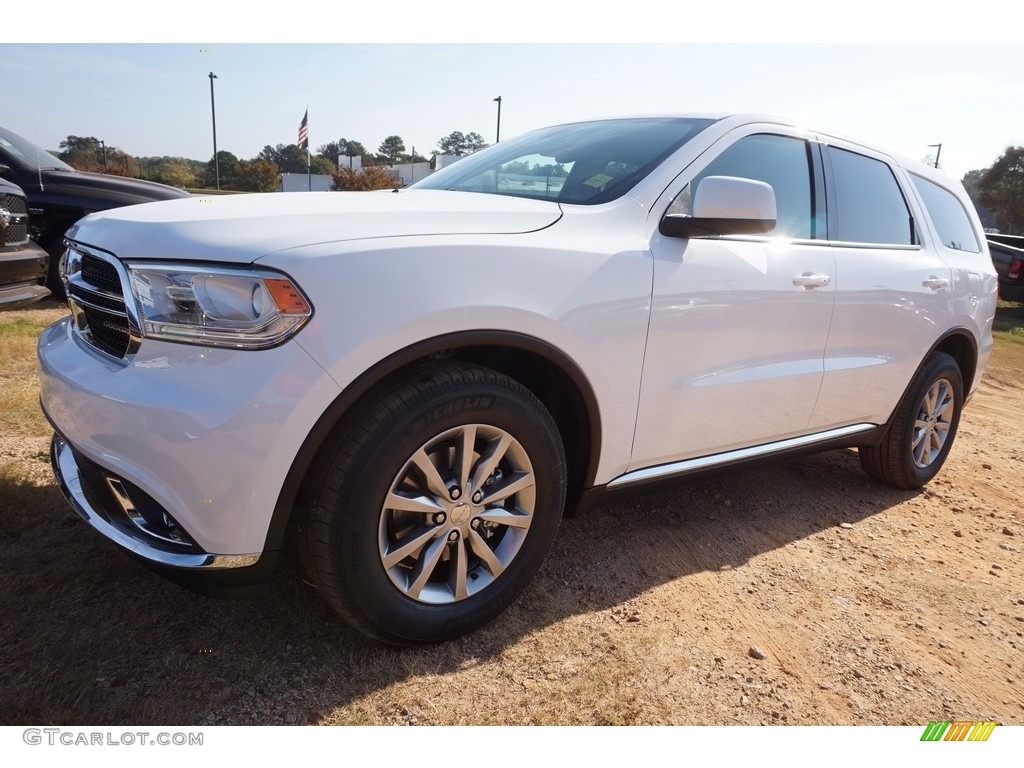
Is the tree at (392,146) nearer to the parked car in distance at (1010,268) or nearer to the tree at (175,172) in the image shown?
the tree at (175,172)

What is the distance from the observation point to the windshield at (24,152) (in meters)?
6.56

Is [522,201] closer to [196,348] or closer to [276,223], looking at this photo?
[276,223]

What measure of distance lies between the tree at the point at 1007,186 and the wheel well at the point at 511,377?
42133mm

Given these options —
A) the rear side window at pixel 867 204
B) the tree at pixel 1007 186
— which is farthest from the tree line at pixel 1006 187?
the rear side window at pixel 867 204

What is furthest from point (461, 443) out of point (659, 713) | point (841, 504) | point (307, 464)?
point (841, 504)

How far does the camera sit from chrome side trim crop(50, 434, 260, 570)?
73.0 inches

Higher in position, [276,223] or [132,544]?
[276,223]

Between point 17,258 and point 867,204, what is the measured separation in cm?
477

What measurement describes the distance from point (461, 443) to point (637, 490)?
2.80ft

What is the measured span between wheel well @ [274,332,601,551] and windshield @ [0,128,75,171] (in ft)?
20.6

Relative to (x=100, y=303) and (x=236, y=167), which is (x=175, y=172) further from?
(x=100, y=303)

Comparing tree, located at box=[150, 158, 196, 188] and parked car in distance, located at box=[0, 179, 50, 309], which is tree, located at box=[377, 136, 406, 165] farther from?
parked car in distance, located at box=[0, 179, 50, 309]

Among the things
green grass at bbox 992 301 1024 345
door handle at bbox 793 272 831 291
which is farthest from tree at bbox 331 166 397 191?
door handle at bbox 793 272 831 291

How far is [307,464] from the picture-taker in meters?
1.87
